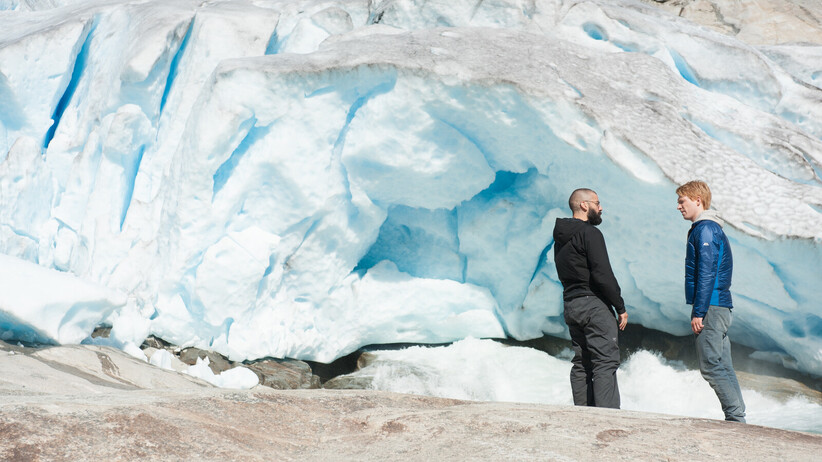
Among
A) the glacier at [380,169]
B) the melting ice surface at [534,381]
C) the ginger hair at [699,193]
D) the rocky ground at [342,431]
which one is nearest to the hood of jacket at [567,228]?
the ginger hair at [699,193]

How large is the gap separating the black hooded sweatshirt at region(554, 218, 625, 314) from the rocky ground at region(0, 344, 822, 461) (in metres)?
0.61

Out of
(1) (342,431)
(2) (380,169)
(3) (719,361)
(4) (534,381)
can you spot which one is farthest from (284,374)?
(3) (719,361)

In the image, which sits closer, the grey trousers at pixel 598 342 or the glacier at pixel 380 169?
the grey trousers at pixel 598 342

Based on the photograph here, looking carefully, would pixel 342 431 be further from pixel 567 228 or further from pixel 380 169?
pixel 380 169

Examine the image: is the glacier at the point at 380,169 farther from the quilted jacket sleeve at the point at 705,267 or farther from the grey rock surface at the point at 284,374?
the quilted jacket sleeve at the point at 705,267

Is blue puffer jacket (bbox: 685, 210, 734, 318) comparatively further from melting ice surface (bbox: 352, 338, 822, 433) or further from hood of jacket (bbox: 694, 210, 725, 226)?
melting ice surface (bbox: 352, 338, 822, 433)

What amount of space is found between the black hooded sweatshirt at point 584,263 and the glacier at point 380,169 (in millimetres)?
1864

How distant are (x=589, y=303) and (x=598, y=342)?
0.19 metres

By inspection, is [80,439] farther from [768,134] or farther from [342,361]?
[768,134]

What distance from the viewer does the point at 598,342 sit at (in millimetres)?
3309

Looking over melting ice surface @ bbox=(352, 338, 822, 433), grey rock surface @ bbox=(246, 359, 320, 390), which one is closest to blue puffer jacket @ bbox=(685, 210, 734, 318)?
melting ice surface @ bbox=(352, 338, 822, 433)

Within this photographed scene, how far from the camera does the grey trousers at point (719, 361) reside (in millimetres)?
3156

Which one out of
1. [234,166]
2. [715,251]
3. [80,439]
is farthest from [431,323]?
[80,439]

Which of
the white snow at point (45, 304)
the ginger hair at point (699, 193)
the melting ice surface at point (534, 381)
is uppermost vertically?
the ginger hair at point (699, 193)
